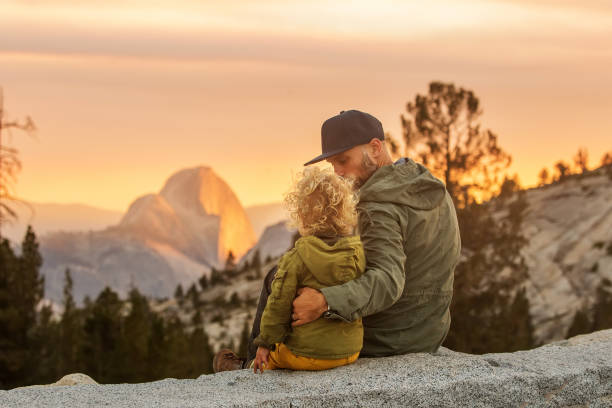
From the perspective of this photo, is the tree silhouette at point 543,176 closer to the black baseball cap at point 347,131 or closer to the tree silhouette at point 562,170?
the tree silhouette at point 562,170

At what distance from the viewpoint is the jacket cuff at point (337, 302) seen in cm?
509

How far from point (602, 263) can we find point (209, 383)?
61030 millimetres

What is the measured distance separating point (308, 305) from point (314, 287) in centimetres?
15

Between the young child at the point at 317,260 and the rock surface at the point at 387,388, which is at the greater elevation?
the young child at the point at 317,260

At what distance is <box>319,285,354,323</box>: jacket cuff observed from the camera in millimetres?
5094

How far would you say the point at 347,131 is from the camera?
5711 millimetres

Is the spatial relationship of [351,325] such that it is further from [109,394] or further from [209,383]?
[109,394]

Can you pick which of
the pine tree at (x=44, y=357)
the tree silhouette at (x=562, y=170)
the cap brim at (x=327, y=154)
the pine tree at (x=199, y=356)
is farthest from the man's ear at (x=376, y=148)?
the tree silhouette at (x=562, y=170)

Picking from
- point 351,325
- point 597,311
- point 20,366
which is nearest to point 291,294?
point 351,325

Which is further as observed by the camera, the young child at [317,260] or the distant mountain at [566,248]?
the distant mountain at [566,248]

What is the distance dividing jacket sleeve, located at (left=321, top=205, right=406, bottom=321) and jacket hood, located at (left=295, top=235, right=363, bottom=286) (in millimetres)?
100

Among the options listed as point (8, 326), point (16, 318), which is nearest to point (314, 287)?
point (16, 318)

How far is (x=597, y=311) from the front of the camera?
4859cm

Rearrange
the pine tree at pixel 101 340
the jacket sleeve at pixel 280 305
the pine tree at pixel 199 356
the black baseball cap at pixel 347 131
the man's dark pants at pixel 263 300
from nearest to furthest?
the jacket sleeve at pixel 280 305
the black baseball cap at pixel 347 131
the man's dark pants at pixel 263 300
the pine tree at pixel 101 340
the pine tree at pixel 199 356
